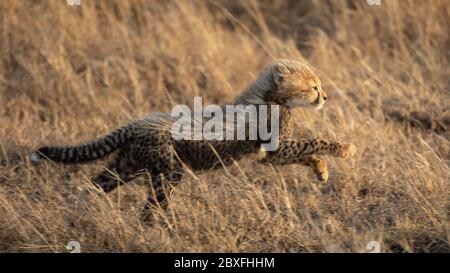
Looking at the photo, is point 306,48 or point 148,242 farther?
point 306,48

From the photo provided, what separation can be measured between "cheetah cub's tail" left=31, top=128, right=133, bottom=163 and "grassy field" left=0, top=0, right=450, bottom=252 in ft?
0.87

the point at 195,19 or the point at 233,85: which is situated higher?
the point at 195,19

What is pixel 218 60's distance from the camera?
7.75m

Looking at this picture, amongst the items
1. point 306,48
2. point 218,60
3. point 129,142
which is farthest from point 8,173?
point 306,48

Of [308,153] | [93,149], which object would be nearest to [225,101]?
[308,153]

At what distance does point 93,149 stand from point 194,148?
2.02 feet

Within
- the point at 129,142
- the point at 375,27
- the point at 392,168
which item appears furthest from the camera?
the point at 375,27

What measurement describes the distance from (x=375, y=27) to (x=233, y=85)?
1.85m

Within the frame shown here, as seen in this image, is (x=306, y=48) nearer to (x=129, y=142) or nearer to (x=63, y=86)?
(x=63, y=86)

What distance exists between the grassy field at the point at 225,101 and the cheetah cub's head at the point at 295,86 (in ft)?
1.57

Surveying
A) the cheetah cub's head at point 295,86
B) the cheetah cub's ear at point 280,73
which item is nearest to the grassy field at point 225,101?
the cheetah cub's head at point 295,86

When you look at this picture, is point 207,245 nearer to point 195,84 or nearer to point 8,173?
point 8,173
